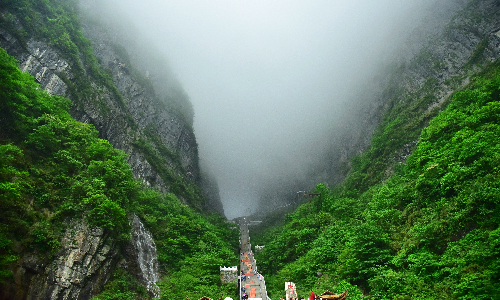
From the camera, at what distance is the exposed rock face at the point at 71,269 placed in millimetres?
12477

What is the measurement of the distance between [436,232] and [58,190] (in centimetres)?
1923

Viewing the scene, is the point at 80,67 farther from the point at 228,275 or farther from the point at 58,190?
the point at 228,275

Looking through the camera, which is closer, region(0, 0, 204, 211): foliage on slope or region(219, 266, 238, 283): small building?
region(219, 266, 238, 283): small building

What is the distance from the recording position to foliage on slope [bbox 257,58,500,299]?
30.6 ft

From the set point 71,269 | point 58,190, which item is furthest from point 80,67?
A: point 71,269

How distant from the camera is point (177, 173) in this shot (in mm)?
49688

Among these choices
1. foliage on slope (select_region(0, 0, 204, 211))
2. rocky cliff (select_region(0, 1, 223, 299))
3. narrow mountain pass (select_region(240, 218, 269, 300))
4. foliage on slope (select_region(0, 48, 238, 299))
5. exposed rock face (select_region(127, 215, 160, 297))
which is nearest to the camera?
foliage on slope (select_region(0, 48, 238, 299))

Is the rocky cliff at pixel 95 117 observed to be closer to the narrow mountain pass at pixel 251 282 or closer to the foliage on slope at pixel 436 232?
the narrow mountain pass at pixel 251 282

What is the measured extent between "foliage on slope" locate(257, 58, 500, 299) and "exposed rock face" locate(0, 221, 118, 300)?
34.7 ft

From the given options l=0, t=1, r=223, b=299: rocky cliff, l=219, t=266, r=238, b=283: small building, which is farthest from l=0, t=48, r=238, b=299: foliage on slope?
l=0, t=1, r=223, b=299: rocky cliff

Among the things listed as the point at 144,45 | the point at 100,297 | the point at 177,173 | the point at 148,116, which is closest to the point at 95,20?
the point at 144,45

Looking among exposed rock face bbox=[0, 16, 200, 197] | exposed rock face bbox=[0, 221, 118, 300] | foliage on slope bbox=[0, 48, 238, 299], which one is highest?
exposed rock face bbox=[0, 16, 200, 197]

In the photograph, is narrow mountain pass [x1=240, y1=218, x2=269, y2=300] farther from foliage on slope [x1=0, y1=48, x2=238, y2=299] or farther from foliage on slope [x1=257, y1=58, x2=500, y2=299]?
foliage on slope [x1=0, y1=48, x2=238, y2=299]

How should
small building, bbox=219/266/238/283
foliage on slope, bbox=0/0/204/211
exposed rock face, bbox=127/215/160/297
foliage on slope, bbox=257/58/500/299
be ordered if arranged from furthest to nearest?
foliage on slope, bbox=0/0/204/211, small building, bbox=219/266/238/283, exposed rock face, bbox=127/215/160/297, foliage on slope, bbox=257/58/500/299
